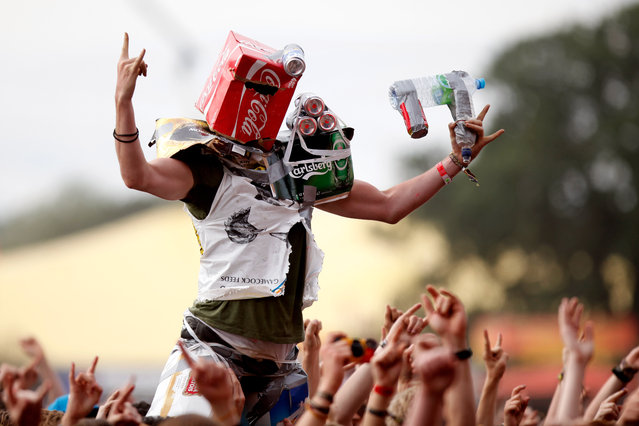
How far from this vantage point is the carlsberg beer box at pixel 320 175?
138 inches

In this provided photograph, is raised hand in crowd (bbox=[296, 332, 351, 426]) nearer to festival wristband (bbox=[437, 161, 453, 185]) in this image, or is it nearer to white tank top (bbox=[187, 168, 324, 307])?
white tank top (bbox=[187, 168, 324, 307])

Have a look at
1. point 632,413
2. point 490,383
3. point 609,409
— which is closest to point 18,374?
point 490,383

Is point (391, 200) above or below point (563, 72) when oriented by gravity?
below

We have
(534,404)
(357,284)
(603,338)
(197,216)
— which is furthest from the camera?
(357,284)

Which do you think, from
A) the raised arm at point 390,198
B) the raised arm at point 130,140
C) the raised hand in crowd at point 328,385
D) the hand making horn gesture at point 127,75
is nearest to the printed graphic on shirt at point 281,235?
the raised arm at point 390,198

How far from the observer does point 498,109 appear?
59.4ft

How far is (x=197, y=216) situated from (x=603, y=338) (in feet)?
46.1

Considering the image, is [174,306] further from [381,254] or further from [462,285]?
[462,285]

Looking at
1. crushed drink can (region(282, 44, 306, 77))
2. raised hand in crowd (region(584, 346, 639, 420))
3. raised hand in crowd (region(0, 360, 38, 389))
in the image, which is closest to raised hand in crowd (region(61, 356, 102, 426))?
raised hand in crowd (region(0, 360, 38, 389))

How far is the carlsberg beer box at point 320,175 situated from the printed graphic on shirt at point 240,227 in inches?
6.7

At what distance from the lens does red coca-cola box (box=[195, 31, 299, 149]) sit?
11.1 feet

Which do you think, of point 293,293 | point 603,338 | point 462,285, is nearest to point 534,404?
point 603,338

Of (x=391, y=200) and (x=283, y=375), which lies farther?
(x=391, y=200)

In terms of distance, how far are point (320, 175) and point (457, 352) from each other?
125 cm
